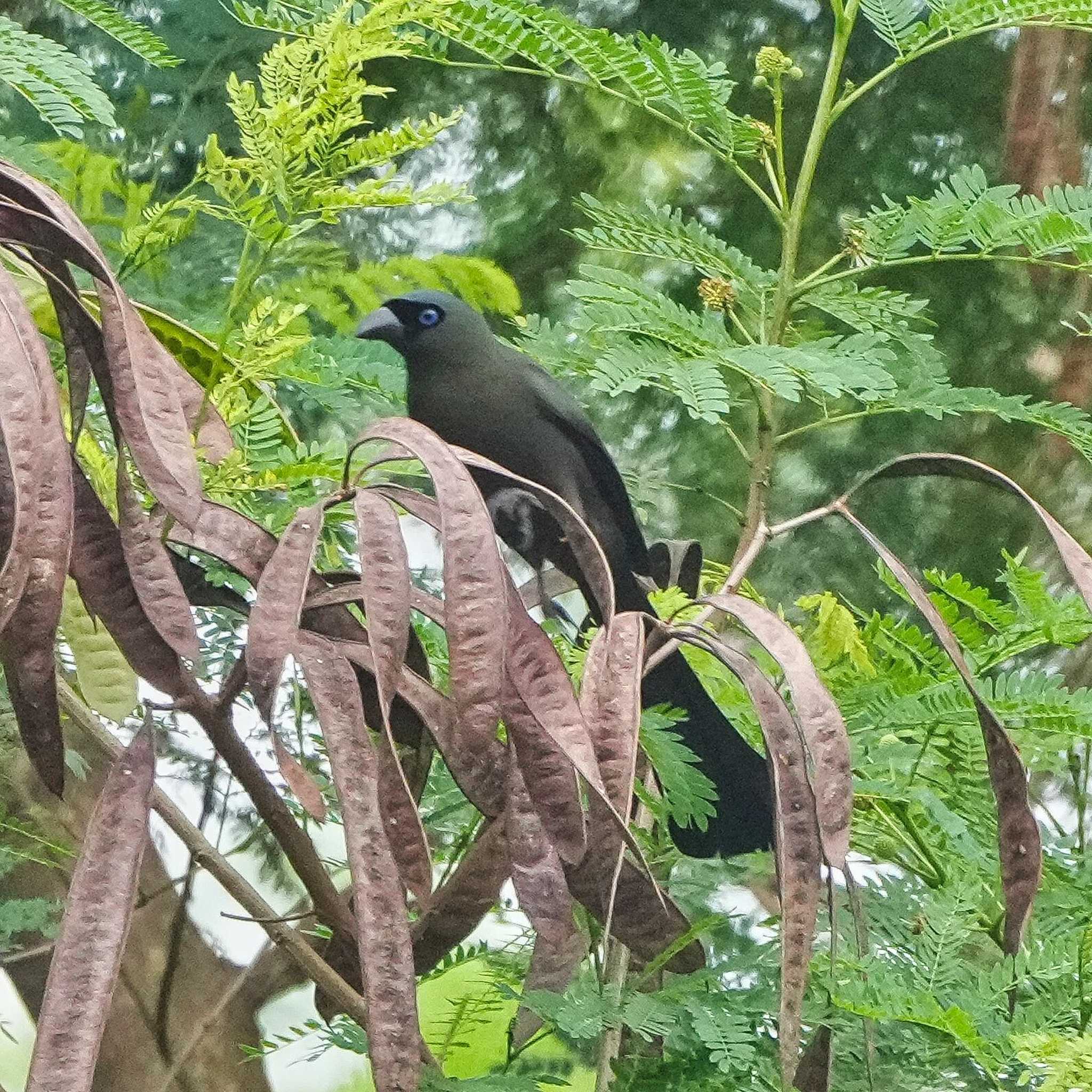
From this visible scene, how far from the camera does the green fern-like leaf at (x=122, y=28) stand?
1.32 meters

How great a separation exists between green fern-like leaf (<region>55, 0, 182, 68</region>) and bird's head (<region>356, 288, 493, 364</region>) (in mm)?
485

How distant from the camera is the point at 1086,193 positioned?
55.4 inches

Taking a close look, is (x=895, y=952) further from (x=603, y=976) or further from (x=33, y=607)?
(x=33, y=607)

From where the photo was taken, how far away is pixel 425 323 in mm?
1823

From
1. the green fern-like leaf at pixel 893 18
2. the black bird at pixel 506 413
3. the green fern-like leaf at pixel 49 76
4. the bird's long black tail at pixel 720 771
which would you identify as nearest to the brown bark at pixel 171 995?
the black bird at pixel 506 413

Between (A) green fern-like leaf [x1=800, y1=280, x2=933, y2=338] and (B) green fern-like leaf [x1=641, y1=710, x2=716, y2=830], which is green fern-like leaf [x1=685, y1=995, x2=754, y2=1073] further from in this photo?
(A) green fern-like leaf [x1=800, y1=280, x2=933, y2=338]

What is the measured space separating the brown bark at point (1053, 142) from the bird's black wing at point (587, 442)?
1.15 meters

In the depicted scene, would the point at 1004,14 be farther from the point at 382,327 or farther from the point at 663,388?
the point at 382,327

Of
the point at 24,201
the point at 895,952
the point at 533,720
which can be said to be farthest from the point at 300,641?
the point at 895,952

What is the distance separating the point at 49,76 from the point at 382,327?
27.4 inches

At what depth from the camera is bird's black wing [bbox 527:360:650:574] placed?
1.76 metres

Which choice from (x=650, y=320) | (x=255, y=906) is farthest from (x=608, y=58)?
(x=255, y=906)

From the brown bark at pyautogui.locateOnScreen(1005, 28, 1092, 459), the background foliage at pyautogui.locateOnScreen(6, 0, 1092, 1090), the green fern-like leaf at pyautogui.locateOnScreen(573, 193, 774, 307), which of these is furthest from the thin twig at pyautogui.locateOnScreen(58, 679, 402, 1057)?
the brown bark at pyautogui.locateOnScreen(1005, 28, 1092, 459)

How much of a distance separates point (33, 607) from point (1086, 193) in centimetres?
104
